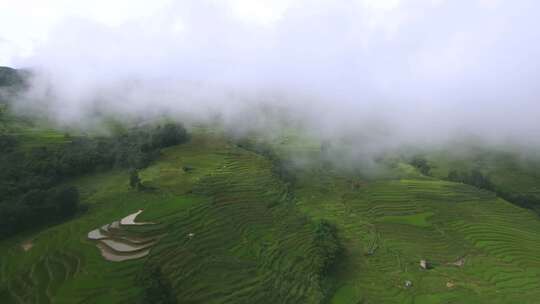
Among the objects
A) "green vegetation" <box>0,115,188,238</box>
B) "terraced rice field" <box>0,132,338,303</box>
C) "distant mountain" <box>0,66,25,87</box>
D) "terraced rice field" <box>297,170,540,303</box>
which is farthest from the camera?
"distant mountain" <box>0,66,25,87</box>

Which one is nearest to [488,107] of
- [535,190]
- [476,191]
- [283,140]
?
[535,190]

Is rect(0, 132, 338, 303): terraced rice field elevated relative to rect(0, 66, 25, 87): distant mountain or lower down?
lower down

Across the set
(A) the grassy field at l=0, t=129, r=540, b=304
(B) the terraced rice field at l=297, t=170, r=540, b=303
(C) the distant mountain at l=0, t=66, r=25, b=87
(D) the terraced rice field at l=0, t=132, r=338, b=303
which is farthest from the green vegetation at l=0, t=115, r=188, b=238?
(C) the distant mountain at l=0, t=66, r=25, b=87

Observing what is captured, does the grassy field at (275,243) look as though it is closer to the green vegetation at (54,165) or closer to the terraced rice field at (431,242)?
the terraced rice field at (431,242)

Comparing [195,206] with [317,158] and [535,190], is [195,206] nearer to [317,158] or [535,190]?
[317,158]

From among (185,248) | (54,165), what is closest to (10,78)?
(54,165)

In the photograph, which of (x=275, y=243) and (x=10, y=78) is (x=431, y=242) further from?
(x=10, y=78)

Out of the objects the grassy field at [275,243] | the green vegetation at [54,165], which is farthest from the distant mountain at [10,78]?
the grassy field at [275,243]

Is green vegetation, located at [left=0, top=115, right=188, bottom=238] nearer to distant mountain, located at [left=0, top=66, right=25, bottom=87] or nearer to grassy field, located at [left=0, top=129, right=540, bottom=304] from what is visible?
grassy field, located at [left=0, top=129, right=540, bottom=304]

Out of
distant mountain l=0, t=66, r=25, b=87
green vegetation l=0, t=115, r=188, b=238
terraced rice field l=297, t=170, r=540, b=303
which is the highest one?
distant mountain l=0, t=66, r=25, b=87
